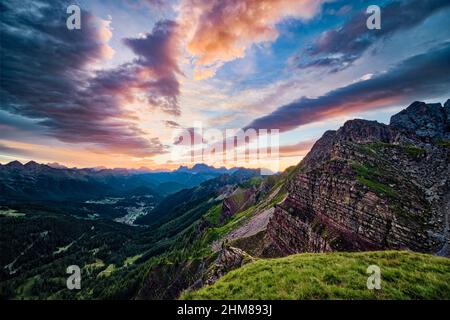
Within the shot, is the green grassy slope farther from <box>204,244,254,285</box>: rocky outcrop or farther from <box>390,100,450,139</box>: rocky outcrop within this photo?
<box>390,100,450,139</box>: rocky outcrop

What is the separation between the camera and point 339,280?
16.2 metres

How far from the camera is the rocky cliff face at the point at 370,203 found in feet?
150

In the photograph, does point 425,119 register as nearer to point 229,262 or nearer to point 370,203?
point 370,203

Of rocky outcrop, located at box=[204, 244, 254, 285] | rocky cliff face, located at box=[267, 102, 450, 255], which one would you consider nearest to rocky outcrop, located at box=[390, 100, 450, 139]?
rocky cliff face, located at box=[267, 102, 450, 255]

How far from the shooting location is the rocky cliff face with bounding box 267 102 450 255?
4569 cm

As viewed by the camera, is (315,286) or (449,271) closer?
(315,286)

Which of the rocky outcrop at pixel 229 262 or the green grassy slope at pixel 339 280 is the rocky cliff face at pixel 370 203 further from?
the rocky outcrop at pixel 229 262

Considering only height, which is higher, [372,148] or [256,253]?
[372,148]

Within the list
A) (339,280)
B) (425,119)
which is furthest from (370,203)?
(425,119)

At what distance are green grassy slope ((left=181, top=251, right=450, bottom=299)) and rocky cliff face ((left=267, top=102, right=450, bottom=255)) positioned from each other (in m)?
31.1
